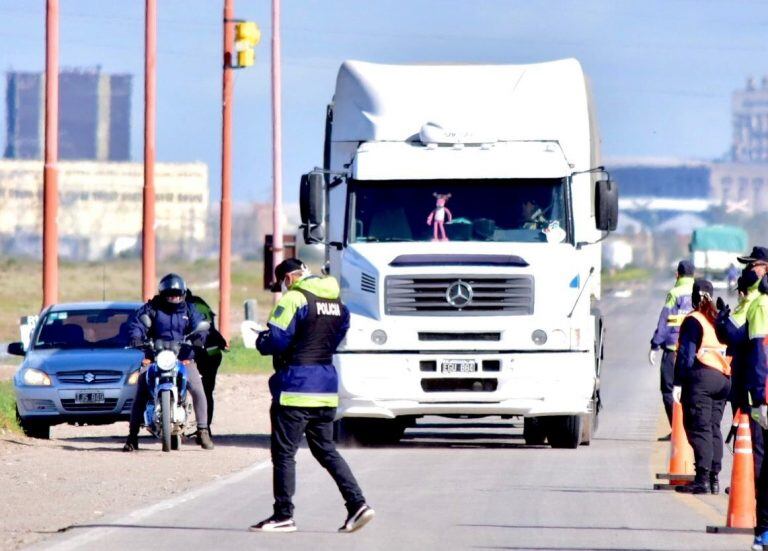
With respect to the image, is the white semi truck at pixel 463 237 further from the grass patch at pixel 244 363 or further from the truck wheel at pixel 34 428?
the grass patch at pixel 244 363

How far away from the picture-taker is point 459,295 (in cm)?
2000

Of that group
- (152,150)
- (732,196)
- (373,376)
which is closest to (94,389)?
(373,376)

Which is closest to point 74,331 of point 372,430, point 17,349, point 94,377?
point 17,349

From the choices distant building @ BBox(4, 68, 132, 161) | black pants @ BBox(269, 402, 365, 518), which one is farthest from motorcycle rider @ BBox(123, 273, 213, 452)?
distant building @ BBox(4, 68, 132, 161)

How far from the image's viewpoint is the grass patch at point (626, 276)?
111m

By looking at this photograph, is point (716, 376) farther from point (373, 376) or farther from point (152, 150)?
point (152, 150)

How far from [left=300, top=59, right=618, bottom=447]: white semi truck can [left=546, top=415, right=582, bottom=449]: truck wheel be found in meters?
Answer: 0.02

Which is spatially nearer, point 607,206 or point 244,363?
point 607,206

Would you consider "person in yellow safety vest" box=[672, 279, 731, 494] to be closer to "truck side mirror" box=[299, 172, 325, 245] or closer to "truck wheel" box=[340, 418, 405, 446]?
"truck side mirror" box=[299, 172, 325, 245]

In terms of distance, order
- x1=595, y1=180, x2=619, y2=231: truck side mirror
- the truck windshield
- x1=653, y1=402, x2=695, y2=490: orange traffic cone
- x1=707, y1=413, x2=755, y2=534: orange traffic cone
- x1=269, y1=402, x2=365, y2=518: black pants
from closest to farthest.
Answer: x1=269, y1=402, x2=365, y2=518: black pants < x1=707, y1=413, x2=755, y2=534: orange traffic cone < x1=653, y1=402, x2=695, y2=490: orange traffic cone < x1=595, y1=180, x2=619, y2=231: truck side mirror < the truck windshield

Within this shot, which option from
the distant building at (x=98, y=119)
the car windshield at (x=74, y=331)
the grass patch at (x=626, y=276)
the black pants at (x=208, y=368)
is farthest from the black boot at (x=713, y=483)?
the distant building at (x=98, y=119)

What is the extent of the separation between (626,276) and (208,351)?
9431 cm

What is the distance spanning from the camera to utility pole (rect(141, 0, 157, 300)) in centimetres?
3509

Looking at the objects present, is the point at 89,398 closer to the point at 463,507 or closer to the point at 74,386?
the point at 74,386
